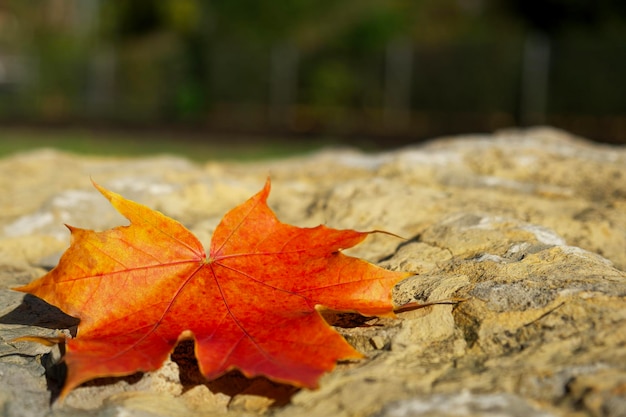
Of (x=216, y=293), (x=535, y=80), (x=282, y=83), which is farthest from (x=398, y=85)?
(x=216, y=293)

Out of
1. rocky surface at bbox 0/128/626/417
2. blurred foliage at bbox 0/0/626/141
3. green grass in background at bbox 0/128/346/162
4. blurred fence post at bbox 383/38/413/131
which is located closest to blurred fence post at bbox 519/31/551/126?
blurred foliage at bbox 0/0/626/141

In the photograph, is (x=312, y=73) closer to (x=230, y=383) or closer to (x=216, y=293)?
(x=216, y=293)

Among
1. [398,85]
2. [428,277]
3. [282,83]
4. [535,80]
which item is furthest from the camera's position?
[282,83]

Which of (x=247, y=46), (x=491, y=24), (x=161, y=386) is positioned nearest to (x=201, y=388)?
(x=161, y=386)

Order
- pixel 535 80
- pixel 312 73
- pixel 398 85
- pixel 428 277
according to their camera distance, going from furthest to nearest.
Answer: pixel 312 73
pixel 398 85
pixel 535 80
pixel 428 277

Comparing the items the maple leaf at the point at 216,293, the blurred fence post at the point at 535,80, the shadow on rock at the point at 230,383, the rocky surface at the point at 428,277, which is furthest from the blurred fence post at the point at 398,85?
the shadow on rock at the point at 230,383

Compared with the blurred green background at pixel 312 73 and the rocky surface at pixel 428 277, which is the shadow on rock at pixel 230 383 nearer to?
the rocky surface at pixel 428 277
